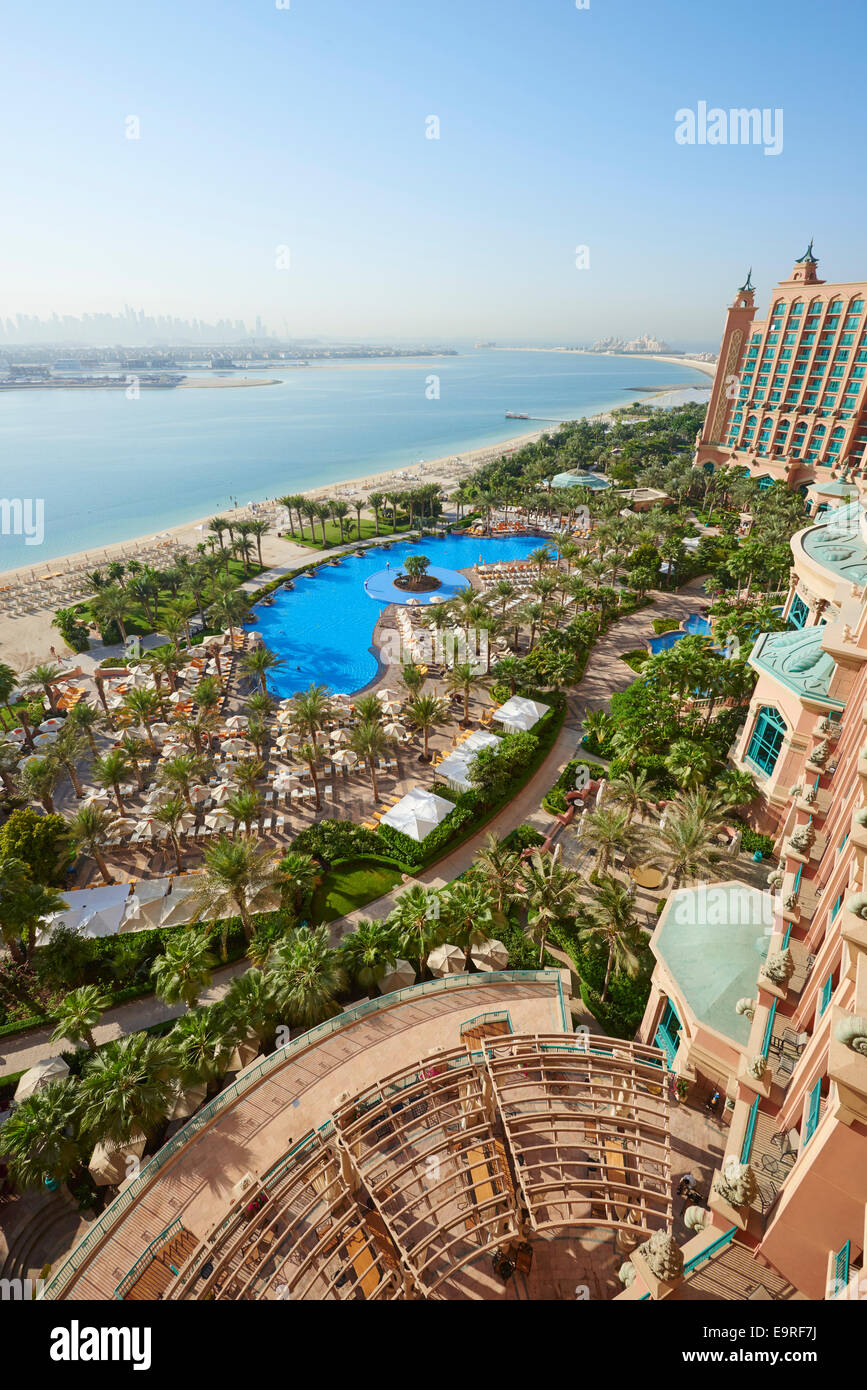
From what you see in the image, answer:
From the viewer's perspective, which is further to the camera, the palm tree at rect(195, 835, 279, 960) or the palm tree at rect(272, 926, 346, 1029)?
the palm tree at rect(195, 835, 279, 960)

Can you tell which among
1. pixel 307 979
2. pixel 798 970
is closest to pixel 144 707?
pixel 307 979

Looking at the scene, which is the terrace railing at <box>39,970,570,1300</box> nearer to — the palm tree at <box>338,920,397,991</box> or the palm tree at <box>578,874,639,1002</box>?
the palm tree at <box>338,920,397,991</box>

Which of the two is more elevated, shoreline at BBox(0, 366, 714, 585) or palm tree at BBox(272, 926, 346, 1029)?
shoreline at BBox(0, 366, 714, 585)

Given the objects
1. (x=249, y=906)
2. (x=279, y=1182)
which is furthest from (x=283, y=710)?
(x=279, y=1182)

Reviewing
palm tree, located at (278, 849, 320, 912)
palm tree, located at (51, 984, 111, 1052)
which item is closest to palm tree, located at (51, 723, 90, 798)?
palm tree, located at (278, 849, 320, 912)
